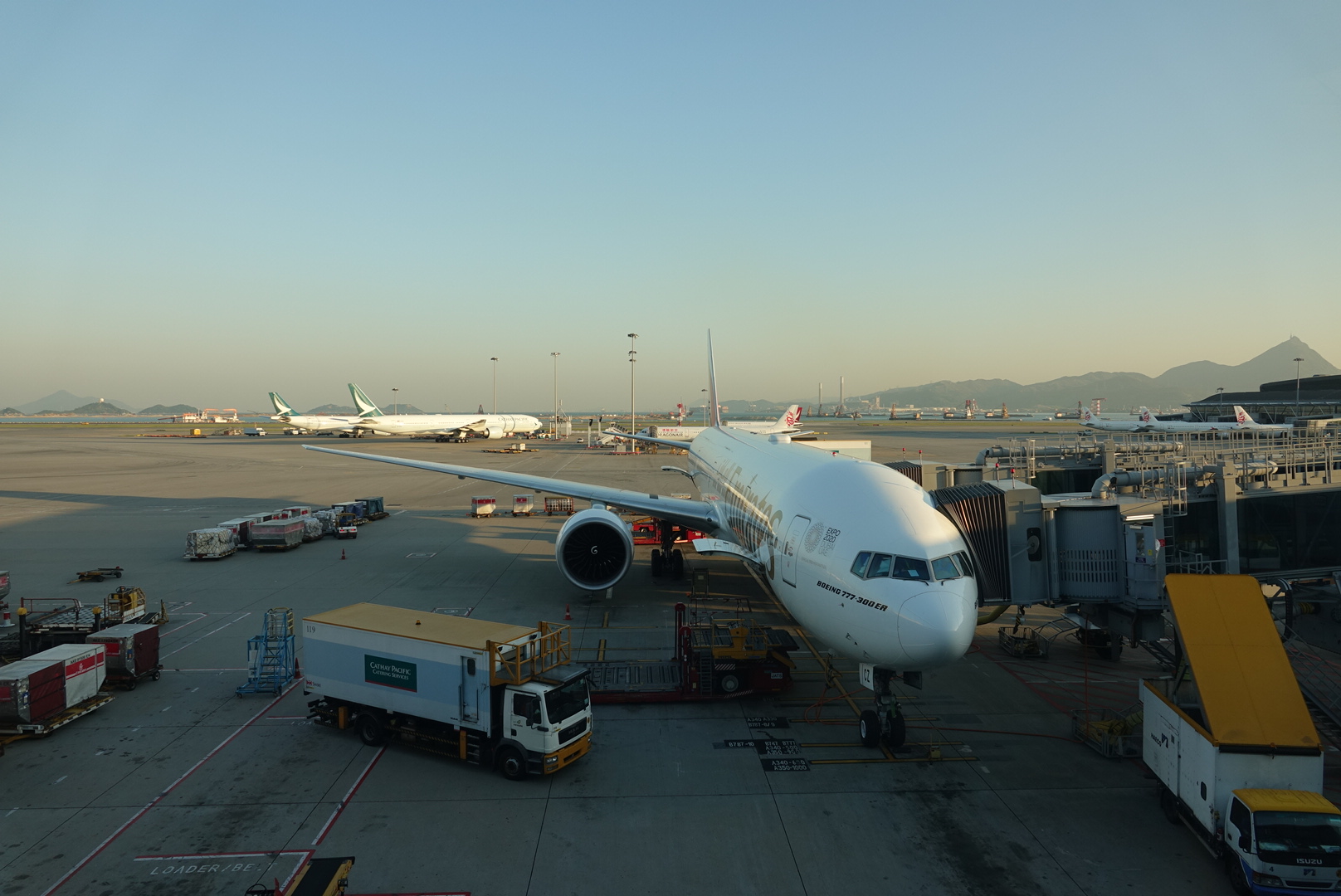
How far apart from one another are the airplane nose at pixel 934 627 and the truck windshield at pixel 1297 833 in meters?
4.00

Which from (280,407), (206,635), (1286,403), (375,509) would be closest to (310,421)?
(280,407)

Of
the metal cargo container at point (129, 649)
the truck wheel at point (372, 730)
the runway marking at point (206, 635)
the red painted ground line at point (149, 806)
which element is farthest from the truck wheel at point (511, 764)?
the runway marking at point (206, 635)

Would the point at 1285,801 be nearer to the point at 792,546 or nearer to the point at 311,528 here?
the point at 792,546

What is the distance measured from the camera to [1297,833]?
881 cm

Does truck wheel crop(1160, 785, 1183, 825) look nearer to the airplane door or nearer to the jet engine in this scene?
the airplane door

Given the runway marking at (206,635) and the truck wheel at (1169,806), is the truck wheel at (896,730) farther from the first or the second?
the runway marking at (206,635)

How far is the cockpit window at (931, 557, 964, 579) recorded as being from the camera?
11.6m

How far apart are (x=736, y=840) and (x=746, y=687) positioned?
18.6 ft

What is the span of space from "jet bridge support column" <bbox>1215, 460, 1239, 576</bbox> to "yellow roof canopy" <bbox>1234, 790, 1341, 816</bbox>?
23.0 feet

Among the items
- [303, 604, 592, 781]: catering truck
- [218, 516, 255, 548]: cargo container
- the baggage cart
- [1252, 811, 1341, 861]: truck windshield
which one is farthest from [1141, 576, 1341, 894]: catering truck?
the baggage cart

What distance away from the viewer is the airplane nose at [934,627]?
10945 millimetres

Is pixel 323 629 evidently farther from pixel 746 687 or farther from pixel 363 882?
pixel 746 687

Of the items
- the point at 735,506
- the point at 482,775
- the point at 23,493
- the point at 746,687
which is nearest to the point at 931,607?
the point at 746,687

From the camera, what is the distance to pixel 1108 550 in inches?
588
